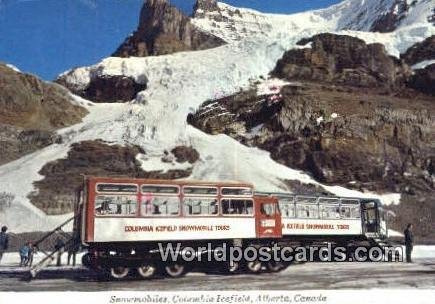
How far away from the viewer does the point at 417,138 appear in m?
31.9

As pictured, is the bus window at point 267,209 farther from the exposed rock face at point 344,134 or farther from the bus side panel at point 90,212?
the exposed rock face at point 344,134

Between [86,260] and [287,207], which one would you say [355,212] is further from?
[86,260]

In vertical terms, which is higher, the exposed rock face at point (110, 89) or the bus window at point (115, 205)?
the exposed rock face at point (110, 89)

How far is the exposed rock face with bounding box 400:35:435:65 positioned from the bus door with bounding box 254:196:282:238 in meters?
27.7

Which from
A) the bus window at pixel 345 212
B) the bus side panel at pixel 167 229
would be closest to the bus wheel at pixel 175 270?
the bus side panel at pixel 167 229

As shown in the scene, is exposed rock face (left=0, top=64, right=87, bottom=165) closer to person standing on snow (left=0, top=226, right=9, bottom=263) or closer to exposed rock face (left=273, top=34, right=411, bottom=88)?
person standing on snow (left=0, top=226, right=9, bottom=263)

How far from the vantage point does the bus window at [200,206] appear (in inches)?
579

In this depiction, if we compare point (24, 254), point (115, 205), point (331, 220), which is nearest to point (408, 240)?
point (331, 220)

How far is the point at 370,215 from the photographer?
63.7 ft

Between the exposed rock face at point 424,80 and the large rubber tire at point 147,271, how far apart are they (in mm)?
29670

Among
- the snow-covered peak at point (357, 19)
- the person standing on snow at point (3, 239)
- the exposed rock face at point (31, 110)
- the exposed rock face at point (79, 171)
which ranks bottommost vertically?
the person standing on snow at point (3, 239)

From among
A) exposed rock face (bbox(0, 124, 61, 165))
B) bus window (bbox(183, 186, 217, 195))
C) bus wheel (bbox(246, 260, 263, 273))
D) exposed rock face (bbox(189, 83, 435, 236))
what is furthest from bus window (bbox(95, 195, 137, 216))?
exposed rock face (bbox(0, 124, 61, 165))

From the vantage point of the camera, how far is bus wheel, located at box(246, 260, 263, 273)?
15.6 m

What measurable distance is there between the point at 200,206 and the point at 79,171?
35.3 ft
